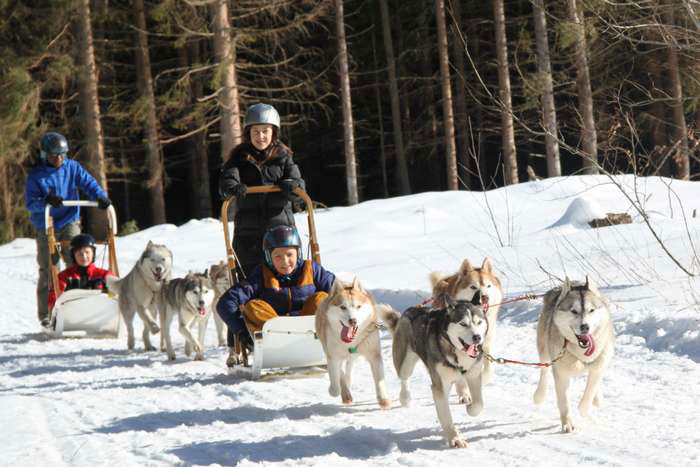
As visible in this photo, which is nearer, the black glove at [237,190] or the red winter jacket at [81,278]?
the black glove at [237,190]

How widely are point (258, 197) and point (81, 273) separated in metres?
3.41

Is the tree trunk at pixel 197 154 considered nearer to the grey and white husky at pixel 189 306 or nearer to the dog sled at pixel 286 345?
the grey and white husky at pixel 189 306

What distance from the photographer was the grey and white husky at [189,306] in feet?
23.7

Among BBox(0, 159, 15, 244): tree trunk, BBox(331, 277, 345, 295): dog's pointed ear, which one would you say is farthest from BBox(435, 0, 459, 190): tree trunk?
BBox(331, 277, 345, 295): dog's pointed ear

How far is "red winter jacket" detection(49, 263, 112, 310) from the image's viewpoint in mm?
9057

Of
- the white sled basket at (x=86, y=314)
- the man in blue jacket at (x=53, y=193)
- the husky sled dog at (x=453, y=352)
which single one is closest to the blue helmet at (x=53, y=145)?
the man in blue jacket at (x=53, y=193)

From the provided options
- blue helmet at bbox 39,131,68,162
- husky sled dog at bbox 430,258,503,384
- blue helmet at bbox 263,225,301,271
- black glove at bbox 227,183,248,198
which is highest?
blue helmet at bbox 39,131,68,162

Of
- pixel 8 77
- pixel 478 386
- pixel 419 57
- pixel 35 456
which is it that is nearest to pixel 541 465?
pixel 478 386

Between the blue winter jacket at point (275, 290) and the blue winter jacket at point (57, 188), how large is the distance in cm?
359

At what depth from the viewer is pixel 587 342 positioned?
168 inches

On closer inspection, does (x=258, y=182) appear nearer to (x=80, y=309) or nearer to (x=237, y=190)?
(x=237, y=190)

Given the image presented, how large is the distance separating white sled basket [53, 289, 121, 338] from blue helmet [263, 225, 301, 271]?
333 cm

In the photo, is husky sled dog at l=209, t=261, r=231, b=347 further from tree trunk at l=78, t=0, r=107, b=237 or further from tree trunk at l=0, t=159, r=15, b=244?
tree trunk at l=0, t=159, r=15, b=244

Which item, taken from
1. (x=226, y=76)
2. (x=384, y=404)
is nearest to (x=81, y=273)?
(x=384, y=404)
